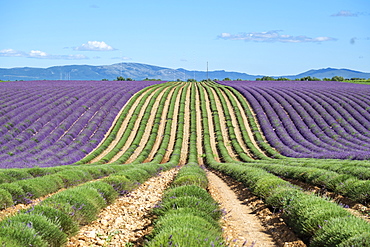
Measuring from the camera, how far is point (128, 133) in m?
42.1

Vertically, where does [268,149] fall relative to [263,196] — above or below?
below

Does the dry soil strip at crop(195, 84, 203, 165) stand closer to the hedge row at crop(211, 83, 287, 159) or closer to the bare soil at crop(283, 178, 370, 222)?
the hedge row at crop(211, 83, 287, 159)

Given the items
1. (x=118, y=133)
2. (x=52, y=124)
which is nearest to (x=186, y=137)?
(x=118, y=133)

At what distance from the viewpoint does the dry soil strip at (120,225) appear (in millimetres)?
6805

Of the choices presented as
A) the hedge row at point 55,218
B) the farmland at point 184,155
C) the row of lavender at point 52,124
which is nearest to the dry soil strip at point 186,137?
the farmland at point 184,155

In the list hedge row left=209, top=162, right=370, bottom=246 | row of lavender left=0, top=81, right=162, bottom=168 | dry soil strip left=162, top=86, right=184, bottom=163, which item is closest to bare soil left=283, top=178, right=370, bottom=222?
hedge row left=209, top=162, right=370, bottom=246

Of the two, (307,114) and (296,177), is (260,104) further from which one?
(296,177)

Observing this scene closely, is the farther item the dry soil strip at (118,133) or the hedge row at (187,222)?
the dry soil strip at (118,133)

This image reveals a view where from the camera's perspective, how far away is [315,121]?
4288cm

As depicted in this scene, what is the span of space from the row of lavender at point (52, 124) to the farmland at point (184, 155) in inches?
5.8

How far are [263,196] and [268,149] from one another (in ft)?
85.0

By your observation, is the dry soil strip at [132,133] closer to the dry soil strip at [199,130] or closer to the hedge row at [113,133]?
the hedge row at [113,133]

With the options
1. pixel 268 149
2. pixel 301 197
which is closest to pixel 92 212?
pixel 301 197

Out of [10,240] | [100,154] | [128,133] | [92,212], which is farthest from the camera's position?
[128,133]
